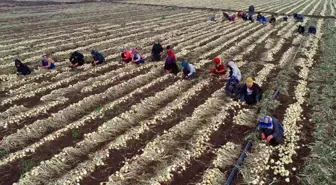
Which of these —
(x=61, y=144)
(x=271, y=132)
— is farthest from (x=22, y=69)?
(x=271, y=132)

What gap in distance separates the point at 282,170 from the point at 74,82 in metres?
9.23

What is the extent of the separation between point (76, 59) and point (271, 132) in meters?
10.4

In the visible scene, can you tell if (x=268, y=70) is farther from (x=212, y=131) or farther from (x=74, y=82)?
(x=74, y=82)

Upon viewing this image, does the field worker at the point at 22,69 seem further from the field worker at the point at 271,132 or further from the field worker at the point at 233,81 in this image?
the field worker at the point at 271,132

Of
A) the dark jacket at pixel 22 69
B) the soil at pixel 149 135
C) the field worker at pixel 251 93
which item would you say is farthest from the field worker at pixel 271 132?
the dark jacket at pixel 22 69

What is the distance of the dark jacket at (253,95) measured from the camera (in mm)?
10349

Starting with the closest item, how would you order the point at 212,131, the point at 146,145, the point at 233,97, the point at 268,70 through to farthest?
the point at 146,145
the point at 212,131
the point at 233,97
the point at 268,70

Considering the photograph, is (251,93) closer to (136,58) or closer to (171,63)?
(171,63)

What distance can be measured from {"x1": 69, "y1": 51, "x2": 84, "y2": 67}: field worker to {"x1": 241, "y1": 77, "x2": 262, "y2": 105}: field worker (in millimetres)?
8493

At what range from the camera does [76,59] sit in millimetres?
14734

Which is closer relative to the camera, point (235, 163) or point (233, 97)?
point (235, 163)

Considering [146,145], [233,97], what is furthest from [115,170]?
[233,97]

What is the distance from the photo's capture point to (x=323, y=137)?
8.49 metres

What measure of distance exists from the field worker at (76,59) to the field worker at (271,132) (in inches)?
396
